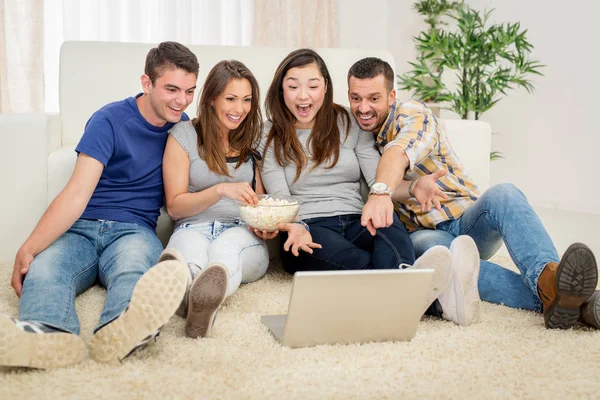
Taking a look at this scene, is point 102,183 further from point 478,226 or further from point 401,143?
A: point 478,226

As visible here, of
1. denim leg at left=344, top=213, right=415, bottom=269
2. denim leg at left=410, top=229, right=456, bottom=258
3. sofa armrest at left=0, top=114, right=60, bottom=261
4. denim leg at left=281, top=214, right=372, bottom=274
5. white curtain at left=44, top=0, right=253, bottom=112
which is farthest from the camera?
white curtain at left=44, top=0, right=253, bottom=112

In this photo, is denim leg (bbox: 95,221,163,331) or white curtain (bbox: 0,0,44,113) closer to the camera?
denim leg (bbox: 95,221,163,331)

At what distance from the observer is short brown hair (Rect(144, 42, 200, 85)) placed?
1831 mm

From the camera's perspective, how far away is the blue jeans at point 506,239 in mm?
1621

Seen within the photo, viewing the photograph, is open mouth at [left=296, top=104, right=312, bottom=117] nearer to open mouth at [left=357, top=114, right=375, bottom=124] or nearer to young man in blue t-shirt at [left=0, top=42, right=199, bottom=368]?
open mouth at [left=357, top=114, right=375, bottom=124]

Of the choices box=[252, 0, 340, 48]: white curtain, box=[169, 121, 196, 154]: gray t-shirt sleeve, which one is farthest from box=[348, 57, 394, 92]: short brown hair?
box=[252, 0, 340, 48]: white curtain

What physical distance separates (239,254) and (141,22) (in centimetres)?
301

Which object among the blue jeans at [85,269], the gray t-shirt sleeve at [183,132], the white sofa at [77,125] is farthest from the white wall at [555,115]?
the blue jeans at [85,269]

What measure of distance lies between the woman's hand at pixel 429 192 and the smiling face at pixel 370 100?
0.88ft

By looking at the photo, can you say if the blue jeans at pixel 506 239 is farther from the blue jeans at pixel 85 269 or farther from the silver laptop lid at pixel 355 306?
the blue jeans at pixel 85 269

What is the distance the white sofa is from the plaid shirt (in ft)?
1.41

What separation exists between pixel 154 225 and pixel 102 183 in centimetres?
21

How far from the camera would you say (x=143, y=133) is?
1.89 metres

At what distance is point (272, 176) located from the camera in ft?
6.45
